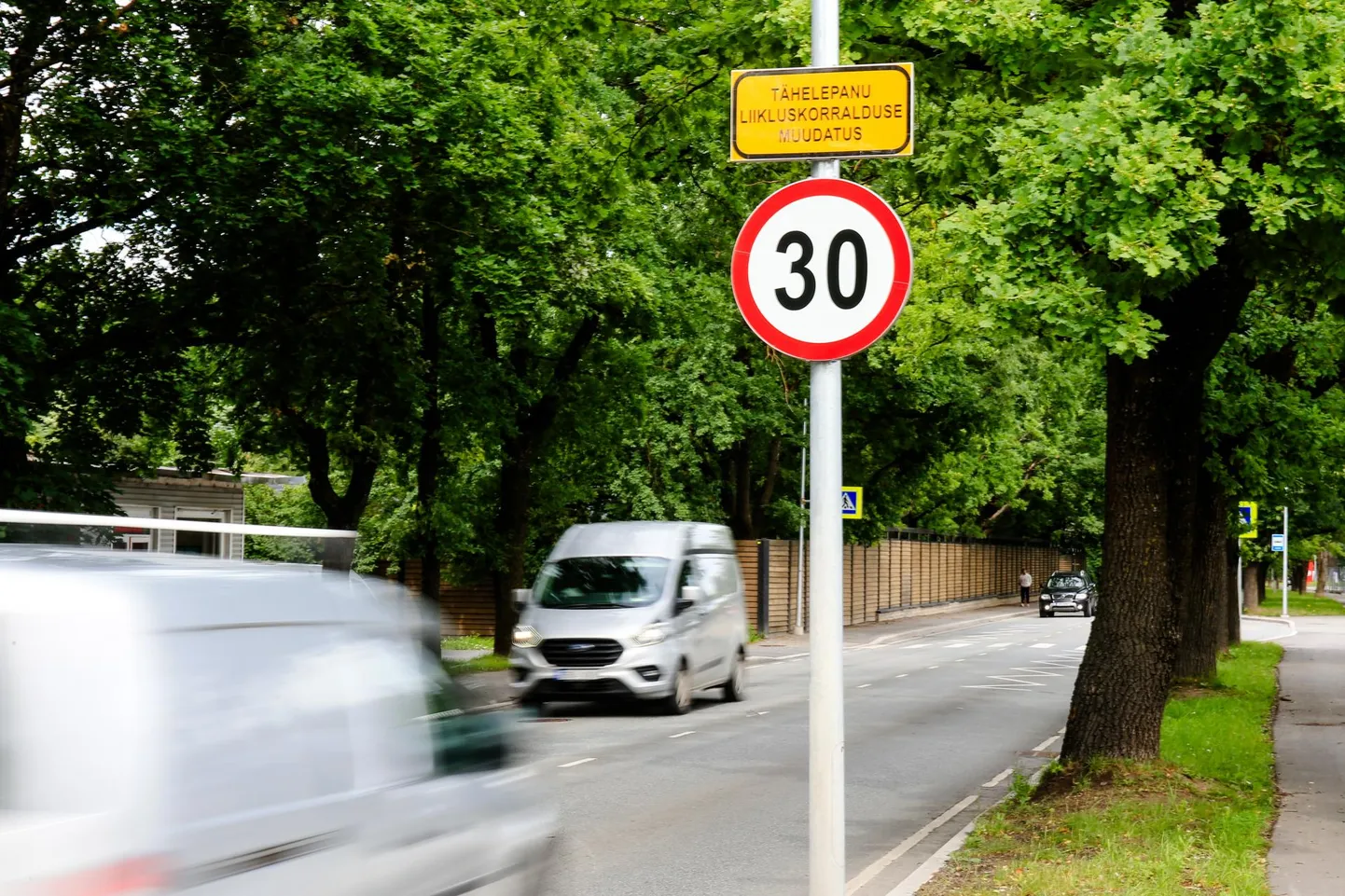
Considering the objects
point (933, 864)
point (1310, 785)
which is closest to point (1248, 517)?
point (1310, 785)

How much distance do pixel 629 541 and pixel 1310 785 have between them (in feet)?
29.1

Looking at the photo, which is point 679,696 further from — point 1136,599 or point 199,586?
point 199,586

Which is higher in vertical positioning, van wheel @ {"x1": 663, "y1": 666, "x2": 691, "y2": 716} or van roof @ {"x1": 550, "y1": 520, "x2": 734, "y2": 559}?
van roof @ {"x1": 550, "y1": 520, "x2": 734, "y2": 559}

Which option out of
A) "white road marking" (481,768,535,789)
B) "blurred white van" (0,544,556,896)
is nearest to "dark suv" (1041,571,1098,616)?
"white road marking" (481,768,535,789)

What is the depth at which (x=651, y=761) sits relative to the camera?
44.3ft

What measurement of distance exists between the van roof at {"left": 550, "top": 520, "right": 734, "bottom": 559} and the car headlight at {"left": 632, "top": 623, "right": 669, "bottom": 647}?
1.33 m

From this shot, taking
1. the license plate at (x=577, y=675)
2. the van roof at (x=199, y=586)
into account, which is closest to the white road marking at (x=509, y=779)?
the van roof at (x=199, y=586)

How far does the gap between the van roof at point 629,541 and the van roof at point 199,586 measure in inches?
563

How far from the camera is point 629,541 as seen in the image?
1892cm

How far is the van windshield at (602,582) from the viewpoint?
60.0 feet

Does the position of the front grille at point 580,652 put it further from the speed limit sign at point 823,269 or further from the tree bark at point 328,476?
the speed limit sign at point 823,269

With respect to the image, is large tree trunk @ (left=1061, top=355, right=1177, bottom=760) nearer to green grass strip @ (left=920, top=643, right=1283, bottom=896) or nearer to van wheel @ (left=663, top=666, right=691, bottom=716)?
green grass strip @ (left=920, top=643, right=1283, bottom=896)

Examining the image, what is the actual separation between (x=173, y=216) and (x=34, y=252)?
2226mm

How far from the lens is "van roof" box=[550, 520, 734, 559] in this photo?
18812mm
